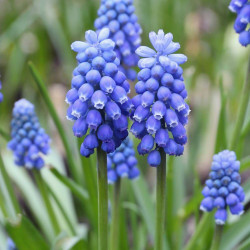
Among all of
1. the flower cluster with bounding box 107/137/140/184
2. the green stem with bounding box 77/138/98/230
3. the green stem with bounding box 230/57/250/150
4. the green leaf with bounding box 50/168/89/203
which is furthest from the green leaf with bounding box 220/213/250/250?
the green leaf with bounding box 50/168/89/203

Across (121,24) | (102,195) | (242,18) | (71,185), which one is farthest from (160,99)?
(71,185)

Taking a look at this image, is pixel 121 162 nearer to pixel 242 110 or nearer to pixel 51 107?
pixel 51 107

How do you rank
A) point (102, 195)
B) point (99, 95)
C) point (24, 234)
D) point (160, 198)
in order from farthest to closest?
1. point (24, 234)
2. point (160, 198)
3. point (102, 195)
4. point (99, 95)

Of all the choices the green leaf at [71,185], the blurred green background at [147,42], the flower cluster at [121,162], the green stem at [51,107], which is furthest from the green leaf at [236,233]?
the blurred green background at [147,42]

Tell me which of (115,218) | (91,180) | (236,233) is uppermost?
(91,180)

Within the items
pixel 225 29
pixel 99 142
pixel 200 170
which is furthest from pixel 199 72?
pixel 99 142

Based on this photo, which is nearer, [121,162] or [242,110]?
[242,110]

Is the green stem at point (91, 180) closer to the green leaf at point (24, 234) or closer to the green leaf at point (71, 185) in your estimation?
the green leaf at point (71, 185)
